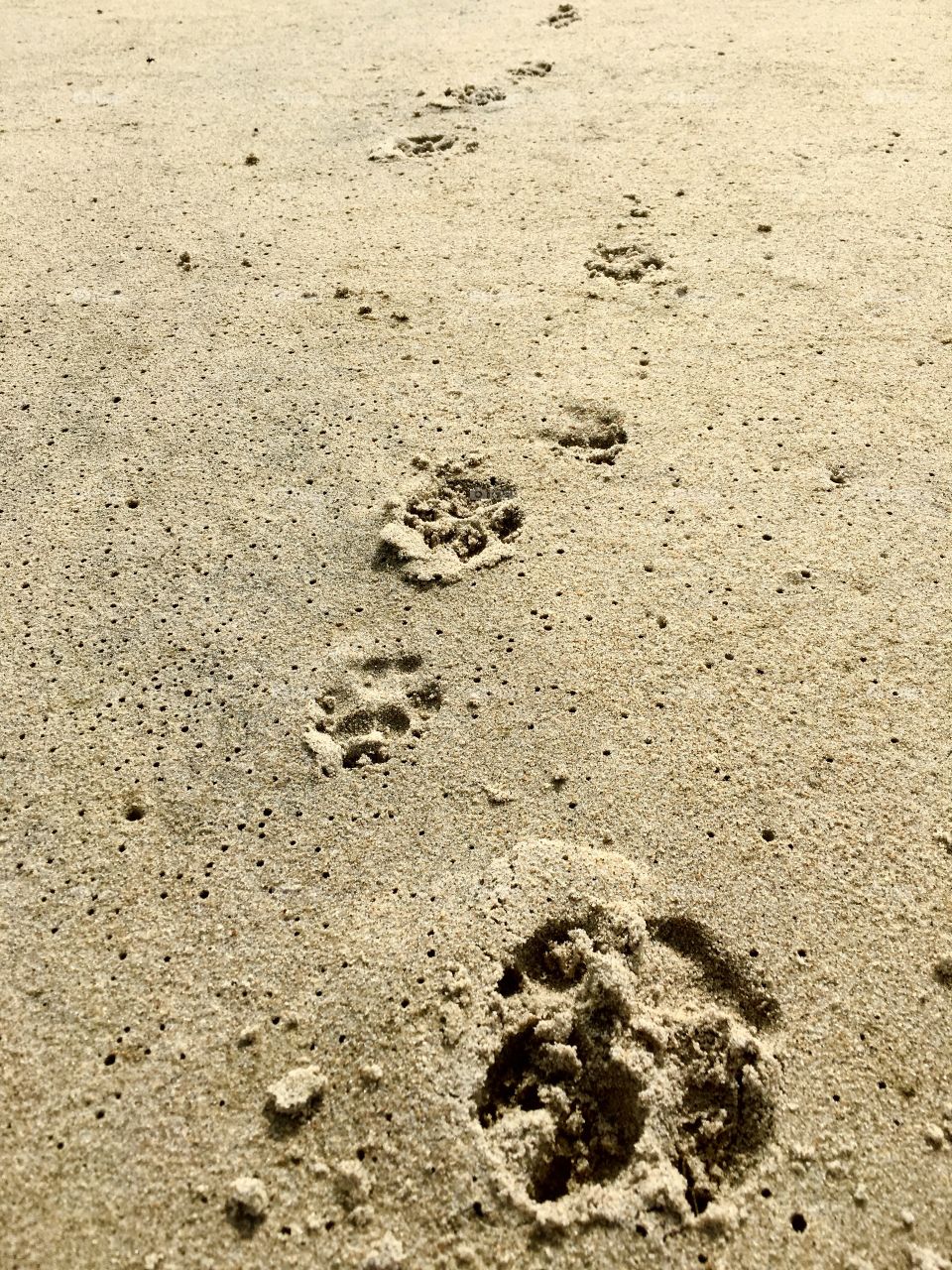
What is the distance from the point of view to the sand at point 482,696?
1.78 metres

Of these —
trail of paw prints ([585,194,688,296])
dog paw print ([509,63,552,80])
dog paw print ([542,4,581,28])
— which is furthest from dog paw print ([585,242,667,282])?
dog paw print ([542,4,581,28])

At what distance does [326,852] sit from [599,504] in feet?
4.21

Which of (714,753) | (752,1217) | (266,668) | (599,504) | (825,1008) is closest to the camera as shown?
(752,1217)

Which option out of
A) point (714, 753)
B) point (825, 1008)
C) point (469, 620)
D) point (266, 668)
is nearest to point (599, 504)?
point (469, 620)

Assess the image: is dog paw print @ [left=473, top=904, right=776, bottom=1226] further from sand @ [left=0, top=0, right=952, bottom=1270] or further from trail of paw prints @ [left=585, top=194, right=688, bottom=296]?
trail of paw prints @ [left=585, top=194, right=688, bottom=296]

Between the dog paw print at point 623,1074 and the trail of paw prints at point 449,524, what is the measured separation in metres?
1.05

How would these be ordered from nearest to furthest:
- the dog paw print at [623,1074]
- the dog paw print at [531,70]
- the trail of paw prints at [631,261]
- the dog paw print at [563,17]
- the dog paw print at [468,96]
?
1. the dog paw print at [623,1074]
2. the trail of paw prints at [631,261]
3. the dog paw print at [468,96]
4. the dog paw print at [531,70]
5. the dog paw print at [563,17]

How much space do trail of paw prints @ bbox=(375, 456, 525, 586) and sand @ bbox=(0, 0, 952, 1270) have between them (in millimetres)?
13

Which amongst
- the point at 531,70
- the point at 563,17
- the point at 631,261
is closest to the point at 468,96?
the point at 531,70

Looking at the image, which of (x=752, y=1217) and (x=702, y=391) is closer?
(x=752, y=1217)

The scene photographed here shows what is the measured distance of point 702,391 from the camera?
312 cm

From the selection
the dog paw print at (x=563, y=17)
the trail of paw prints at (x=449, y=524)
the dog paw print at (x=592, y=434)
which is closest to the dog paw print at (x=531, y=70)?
the dog paw print at (x=563, y=17)

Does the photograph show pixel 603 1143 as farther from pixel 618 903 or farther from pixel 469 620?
pixel 469 620

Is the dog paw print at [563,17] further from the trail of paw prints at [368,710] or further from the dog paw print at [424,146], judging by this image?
the trail of paw prints at [368,710]
